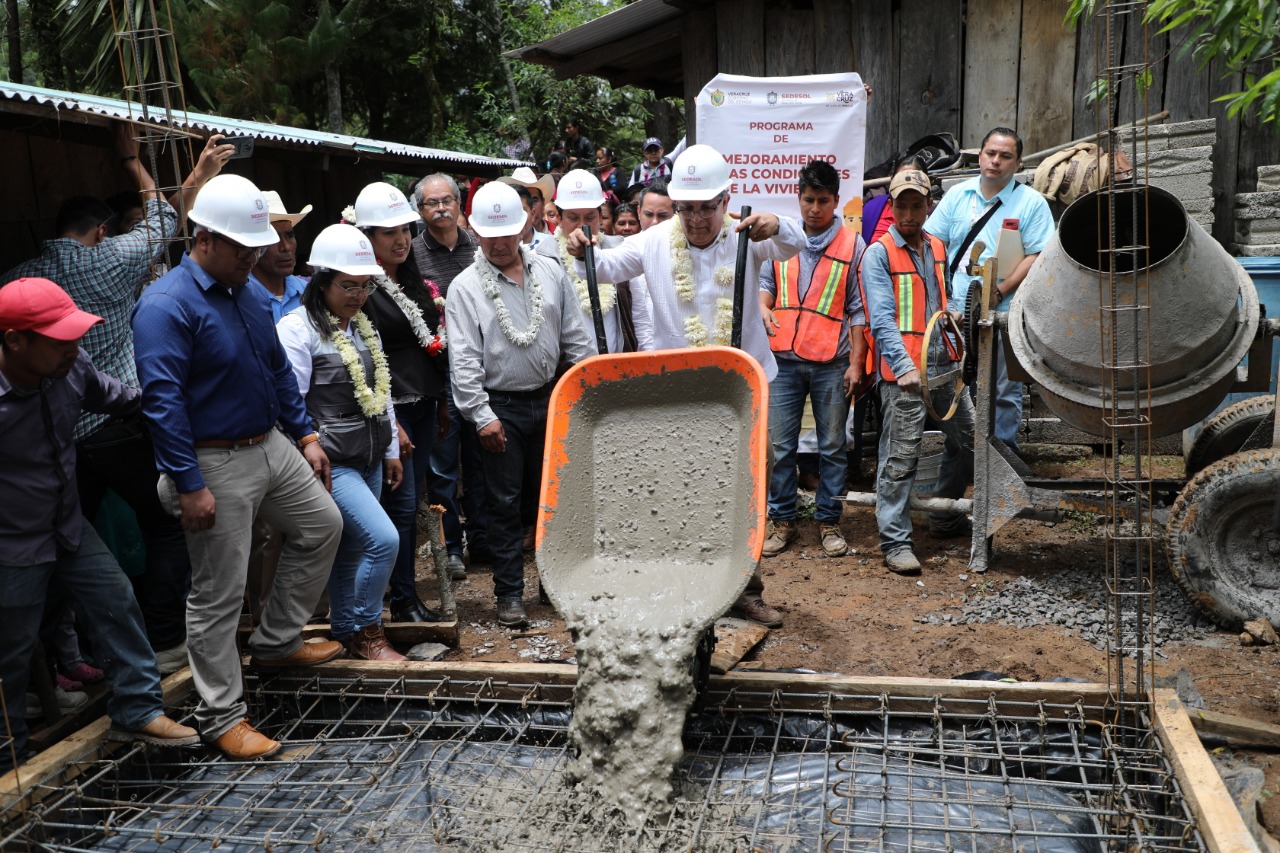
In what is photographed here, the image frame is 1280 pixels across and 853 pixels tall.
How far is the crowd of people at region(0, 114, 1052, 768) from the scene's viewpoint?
3475mm

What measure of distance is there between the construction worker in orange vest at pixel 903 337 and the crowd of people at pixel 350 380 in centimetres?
1

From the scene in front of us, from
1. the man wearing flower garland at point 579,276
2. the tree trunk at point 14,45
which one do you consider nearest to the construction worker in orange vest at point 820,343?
the man wearing flower garland at point 579,276

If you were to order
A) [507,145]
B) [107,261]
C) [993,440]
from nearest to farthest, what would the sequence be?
[107,261] < [993,440] < [507,145]

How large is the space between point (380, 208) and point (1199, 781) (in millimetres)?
3755

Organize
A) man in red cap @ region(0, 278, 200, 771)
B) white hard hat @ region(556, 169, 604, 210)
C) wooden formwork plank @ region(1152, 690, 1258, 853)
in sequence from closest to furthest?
wooden formwork plank @ region(1152, 690, 1258, 853)
man in red cap @ region(0, 278, 200, 771)
white hard hat @ region(556, 169, 604, 210)

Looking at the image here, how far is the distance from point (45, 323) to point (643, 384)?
2.02m

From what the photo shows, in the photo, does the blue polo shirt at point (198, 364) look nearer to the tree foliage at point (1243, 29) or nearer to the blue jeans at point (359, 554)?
the blue jeans at point (359, 554)

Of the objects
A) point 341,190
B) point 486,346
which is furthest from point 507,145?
point 486,346

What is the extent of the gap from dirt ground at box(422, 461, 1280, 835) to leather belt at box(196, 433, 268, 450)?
1399 mm

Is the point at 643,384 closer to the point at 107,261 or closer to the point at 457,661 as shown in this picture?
the point at 457,661

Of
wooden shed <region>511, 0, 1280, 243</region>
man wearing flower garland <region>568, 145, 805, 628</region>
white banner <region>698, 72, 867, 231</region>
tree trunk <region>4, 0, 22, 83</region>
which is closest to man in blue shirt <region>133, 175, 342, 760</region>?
man wearing flower garland <region>568, 145, 805, 628</region>

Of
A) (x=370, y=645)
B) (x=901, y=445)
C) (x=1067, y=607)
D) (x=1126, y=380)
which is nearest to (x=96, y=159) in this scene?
(x=370, y=645)

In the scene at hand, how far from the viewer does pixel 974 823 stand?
3182mm

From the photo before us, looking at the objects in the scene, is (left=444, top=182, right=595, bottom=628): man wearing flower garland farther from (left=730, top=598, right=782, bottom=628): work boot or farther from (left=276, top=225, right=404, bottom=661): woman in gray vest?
(left=730, top=598, right=782, bottom=628): work boot
